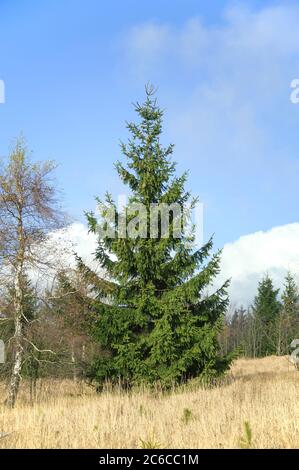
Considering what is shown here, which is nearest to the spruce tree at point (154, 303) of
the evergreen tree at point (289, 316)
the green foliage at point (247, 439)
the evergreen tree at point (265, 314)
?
the green foliage at point (247, 439)

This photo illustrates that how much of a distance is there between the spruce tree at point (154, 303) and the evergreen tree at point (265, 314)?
40.2m

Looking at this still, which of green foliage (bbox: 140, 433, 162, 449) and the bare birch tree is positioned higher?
the bare birch tree

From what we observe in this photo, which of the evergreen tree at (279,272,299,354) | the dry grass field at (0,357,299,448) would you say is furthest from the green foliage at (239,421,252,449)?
the evergreen tree at (279,272,299,354)

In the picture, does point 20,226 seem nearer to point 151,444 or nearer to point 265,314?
point 151,444

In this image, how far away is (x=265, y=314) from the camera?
56.2 metres

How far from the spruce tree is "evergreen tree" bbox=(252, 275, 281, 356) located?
4021 cm

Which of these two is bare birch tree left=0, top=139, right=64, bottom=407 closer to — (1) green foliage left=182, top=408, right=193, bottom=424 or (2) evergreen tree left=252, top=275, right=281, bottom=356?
(1) green foliage left=182, top=408, right=193, bottom=424

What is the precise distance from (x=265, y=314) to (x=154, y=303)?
1748 inches

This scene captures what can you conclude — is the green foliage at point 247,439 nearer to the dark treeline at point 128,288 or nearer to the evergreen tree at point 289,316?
the dark treeline at point 128,288

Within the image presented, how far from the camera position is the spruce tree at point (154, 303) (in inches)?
563

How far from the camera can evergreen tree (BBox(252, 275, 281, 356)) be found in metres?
54.7
